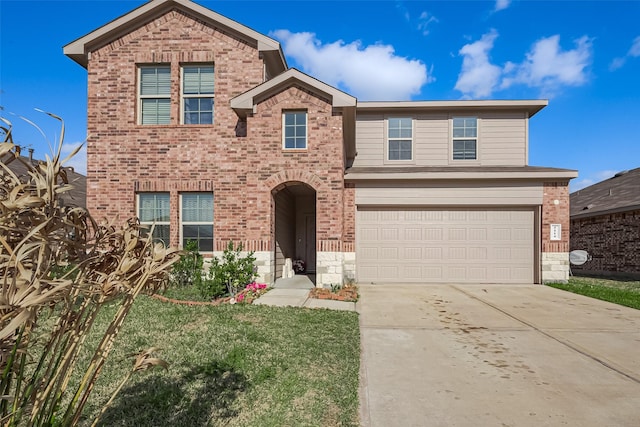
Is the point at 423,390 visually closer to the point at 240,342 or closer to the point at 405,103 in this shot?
the point at 240,342

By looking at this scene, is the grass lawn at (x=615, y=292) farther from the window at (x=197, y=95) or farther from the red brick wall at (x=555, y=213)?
the window at (x=197, y=95)

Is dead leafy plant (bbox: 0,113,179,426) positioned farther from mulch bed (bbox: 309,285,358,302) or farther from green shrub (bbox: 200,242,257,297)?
mulch bed (bbox: 309,285,358,302)

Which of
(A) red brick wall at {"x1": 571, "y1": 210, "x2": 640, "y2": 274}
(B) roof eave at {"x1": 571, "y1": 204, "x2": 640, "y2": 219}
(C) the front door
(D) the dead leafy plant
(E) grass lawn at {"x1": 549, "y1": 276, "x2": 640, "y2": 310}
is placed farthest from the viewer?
(C) the front door

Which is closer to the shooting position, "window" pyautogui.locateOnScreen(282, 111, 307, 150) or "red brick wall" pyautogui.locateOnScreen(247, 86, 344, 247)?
"red brick wall" pyautogui.locateOnScreen(247, 86, 344, 247)

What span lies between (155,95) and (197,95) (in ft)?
4.20

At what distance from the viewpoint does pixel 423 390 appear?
4.21m

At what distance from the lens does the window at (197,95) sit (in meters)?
11.6

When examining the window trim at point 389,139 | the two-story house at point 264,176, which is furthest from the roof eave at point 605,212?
the window trim at point 389,139

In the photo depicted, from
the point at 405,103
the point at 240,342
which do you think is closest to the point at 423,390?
the point at 240,342

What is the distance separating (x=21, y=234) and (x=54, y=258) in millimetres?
213

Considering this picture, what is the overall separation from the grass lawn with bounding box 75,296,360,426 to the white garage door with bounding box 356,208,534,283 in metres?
6.05

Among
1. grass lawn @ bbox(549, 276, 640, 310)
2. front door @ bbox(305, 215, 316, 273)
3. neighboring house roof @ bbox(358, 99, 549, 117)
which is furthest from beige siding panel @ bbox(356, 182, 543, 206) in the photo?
neighboring house roof @ bbox(358, 99, 549, 117)

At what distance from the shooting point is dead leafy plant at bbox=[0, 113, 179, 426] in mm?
1362

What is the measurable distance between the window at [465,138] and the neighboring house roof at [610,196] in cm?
616
